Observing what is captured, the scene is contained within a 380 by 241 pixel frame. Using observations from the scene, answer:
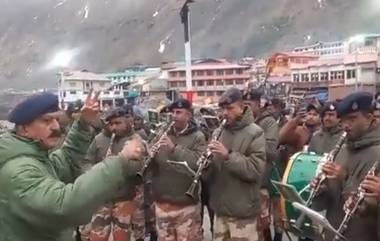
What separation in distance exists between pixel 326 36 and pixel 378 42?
46.3 meters

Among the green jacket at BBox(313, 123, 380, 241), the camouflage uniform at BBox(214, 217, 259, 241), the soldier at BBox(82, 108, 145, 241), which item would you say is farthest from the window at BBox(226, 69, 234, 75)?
the green jacket at BBox(313, 123, 380, 241)

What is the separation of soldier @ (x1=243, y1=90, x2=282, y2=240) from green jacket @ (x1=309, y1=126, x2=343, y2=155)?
471mm

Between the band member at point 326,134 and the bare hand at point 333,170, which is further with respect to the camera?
the band member at point 326,134

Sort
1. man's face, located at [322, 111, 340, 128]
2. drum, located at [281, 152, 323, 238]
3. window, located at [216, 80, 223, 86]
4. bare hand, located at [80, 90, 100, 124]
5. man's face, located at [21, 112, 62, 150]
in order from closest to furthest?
man's face, located at [21, 112, 62, 150], bare hand, located at [80, 90, 100, 124], drum, located at [281, 152, 323, 238], man's face, located at [322, 111, 340, 128], window, located at [216, 80, 223, 86]

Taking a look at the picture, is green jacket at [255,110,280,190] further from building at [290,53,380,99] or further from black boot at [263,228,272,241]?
building at [290,53,380,99]

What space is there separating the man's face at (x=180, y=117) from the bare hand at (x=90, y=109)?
8.06 ft

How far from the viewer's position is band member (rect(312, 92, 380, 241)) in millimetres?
4062

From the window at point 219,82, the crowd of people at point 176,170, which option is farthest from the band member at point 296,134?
the window at point 219,82

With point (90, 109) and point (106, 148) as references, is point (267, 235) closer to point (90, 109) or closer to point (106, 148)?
point (106, 148)

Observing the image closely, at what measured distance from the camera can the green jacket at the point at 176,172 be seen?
633 centimetres

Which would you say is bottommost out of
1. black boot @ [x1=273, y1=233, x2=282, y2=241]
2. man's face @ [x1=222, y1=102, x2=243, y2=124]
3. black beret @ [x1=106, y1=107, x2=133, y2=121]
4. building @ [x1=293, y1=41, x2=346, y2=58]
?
black boot @ [x1=273, y1=233, x2=282, y2=241]

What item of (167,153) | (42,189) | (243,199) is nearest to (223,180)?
(243,199)

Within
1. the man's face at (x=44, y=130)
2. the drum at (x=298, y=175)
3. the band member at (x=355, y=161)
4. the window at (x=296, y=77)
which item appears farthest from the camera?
the window at (x=296, y=77)

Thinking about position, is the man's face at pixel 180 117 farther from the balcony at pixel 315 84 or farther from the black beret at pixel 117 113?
the balcony at pixel 315 84
